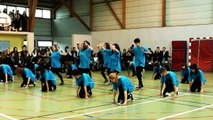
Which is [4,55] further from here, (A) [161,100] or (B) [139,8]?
(B) [139,8]

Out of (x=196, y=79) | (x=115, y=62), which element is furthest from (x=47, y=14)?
(x=196, y=79)

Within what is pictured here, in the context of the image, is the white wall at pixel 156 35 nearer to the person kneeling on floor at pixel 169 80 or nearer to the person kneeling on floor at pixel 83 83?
the person kneeling on floor at pixel 169 80

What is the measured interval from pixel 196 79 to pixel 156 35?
12.2 m

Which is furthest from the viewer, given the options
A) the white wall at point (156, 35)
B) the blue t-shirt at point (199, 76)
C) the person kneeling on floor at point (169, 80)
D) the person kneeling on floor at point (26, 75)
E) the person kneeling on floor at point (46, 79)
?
the white wall at point (156, 35)

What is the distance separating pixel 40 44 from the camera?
99.3 ft

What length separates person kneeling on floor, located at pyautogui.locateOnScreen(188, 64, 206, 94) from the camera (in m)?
9.05

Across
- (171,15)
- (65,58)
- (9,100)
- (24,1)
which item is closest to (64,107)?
(9,100)

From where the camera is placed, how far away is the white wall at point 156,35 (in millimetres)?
18859

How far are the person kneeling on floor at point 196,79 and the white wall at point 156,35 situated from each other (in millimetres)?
9819

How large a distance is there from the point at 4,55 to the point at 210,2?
42.1 ft

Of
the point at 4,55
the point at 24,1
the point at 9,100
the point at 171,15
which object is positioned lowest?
the point at 9,100

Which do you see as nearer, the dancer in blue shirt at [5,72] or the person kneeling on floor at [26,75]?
the person kneeling on floor at [26,75]

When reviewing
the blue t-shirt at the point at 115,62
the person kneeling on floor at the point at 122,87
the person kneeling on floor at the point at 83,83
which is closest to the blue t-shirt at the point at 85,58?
the blue t-shirt at the point at 115,62

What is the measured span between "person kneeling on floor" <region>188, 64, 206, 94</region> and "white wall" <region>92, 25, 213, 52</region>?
9.82m
